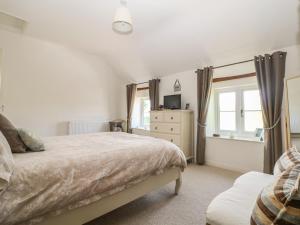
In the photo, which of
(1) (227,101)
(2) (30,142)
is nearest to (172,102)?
(1) (227,101)

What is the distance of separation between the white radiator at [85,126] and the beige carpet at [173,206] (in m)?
2.95

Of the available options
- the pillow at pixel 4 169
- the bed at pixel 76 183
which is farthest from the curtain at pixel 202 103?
the pillow at pixel 4 169

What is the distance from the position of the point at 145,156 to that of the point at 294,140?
2207mm

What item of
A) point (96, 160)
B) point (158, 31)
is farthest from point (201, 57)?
point (96, 160)

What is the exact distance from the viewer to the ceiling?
8.37 feet

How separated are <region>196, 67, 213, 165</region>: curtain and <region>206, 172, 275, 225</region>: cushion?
2161mm

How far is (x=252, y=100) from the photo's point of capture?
3324 millimetres

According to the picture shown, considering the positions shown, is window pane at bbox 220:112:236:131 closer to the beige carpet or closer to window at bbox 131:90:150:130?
the beige carpet

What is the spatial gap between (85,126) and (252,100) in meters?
4.03

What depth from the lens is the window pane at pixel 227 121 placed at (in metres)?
3.62

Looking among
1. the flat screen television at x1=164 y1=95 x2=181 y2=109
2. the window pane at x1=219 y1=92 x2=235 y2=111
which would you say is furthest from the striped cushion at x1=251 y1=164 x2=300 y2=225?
the flat screen television at x1=164 y1=95 x2=181 y2=109

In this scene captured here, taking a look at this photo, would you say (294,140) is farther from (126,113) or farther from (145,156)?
(126,113)

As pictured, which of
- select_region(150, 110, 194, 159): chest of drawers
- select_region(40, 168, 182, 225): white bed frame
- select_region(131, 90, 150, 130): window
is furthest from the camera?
select_region(131, 90, 150, 130): window

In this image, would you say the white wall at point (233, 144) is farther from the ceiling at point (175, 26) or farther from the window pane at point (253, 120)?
the window pane at point (253, 120)
